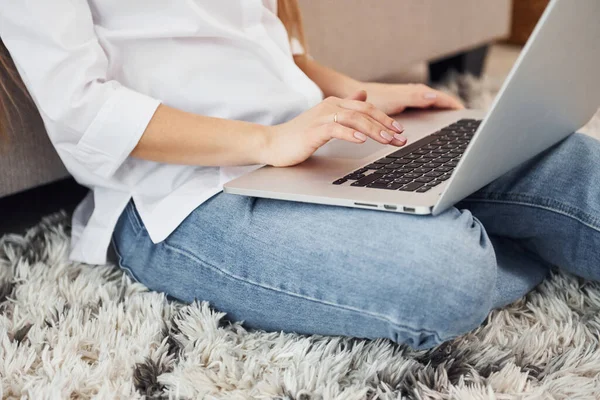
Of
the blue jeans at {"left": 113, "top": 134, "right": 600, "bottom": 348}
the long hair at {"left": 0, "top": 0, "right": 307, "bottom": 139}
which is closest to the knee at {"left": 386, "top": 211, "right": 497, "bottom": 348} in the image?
the blue jeans at {"left": 113, "top": 134, "right": 600, "bottom": 348}

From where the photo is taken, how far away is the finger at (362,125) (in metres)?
0.72

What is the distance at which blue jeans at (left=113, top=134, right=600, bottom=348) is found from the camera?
65cm

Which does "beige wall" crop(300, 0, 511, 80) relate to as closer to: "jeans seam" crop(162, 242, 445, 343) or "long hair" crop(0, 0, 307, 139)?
"long hair" crop(0, 0, 307, 139)

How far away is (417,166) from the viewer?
29.1 inches

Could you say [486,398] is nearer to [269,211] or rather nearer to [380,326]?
[380,326]

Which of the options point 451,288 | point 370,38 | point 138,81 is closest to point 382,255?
point 451,288

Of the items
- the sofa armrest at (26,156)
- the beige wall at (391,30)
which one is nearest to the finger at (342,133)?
the sofa armrest at (26,156)

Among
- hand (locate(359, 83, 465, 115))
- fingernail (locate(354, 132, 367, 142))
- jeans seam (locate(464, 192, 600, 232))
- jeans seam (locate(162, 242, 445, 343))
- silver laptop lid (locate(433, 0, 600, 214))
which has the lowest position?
jeans seam (locate(162, 242, 445, 343))

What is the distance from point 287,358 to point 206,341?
0.29 ft

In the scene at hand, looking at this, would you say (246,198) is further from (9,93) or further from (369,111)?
(9,93)

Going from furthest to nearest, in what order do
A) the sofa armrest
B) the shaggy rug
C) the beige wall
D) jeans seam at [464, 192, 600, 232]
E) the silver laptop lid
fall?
the beige wall < the sofa armrest < jeans seam at [464, 192, 600, 232] < the shaggy rug < the silver laptop lid

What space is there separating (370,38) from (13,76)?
0.80 meters

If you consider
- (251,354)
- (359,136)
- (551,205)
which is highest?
(359,136)

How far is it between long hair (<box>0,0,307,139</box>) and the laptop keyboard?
0.94ft
